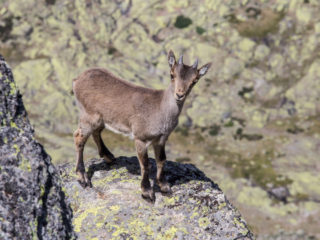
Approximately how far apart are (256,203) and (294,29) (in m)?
56.2

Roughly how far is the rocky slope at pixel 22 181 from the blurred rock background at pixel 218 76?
45742 mm

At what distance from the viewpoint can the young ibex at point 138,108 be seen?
13.0 metres

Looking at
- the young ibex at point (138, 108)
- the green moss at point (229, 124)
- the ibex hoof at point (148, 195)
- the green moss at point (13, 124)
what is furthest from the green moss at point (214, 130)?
the green moss at point (13, 124)

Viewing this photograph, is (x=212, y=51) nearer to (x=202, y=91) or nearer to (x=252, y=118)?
(x=202, y=91)

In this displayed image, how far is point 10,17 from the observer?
94.4 meters

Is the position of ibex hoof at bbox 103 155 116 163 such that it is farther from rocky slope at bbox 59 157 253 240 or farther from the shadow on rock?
rocky slope at bbox 59 157 253 240

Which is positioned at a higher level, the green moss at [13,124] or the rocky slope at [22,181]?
the green moss at [13,124]

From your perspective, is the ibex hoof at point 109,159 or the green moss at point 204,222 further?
the ibex hoof at point 109,159

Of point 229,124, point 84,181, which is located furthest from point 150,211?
point 229,124

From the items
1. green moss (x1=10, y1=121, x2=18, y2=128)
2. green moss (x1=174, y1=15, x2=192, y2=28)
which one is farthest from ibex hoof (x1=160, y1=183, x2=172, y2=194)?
green moss (x1=174, y1=15, x2=192, y2=28)

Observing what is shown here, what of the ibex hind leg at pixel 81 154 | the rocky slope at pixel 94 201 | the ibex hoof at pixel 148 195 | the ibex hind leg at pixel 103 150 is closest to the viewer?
the rocky slope at pixel 94 201

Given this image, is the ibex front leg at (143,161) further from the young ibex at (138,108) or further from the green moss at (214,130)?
the green moss at (214,130)

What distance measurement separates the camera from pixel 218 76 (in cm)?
8800

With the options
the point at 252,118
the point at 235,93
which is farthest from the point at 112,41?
the point at 252,118
